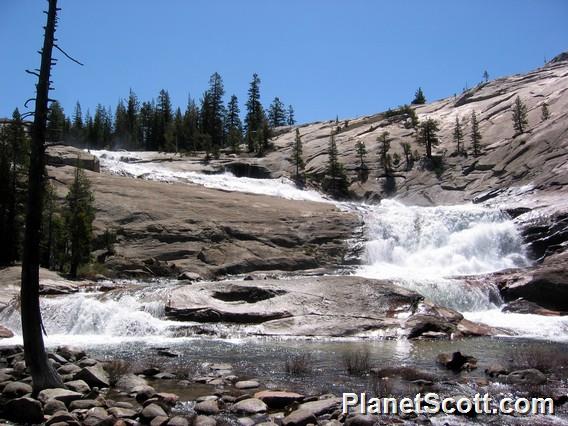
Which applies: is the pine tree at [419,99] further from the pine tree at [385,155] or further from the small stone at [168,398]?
the small stone at [168,398]

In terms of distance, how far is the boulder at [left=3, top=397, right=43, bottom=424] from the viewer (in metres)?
9.30

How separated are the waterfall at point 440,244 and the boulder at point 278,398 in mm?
19843

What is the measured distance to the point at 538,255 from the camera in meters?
33.5

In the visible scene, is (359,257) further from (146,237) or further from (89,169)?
(89,169)

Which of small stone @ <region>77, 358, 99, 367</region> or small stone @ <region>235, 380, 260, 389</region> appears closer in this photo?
small stone @ <region>235, 380, 260, 389</region>

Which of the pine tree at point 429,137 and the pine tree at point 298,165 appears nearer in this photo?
the pine tree at point 429,137

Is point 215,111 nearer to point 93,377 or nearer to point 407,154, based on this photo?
point 407,154

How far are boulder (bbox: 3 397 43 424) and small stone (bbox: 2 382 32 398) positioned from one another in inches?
45.3

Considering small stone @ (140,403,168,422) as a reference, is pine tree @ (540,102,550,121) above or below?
above

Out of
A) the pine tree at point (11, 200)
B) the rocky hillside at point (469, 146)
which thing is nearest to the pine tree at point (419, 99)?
the rocky hillside at point (469, 146)

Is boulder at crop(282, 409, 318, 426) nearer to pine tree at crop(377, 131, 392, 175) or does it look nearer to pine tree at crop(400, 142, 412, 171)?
pine tree at crop(377, 131, 392, 175)

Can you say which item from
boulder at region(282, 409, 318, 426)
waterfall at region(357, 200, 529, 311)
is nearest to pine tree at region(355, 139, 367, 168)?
waterfall at region(357, 200, 529, 311)

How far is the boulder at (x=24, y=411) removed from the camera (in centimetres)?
930

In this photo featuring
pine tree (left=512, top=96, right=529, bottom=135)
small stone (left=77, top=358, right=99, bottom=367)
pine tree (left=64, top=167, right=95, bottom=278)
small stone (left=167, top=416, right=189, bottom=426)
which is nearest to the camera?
small stone (left=167, top=416, right=189, bottom=426)
